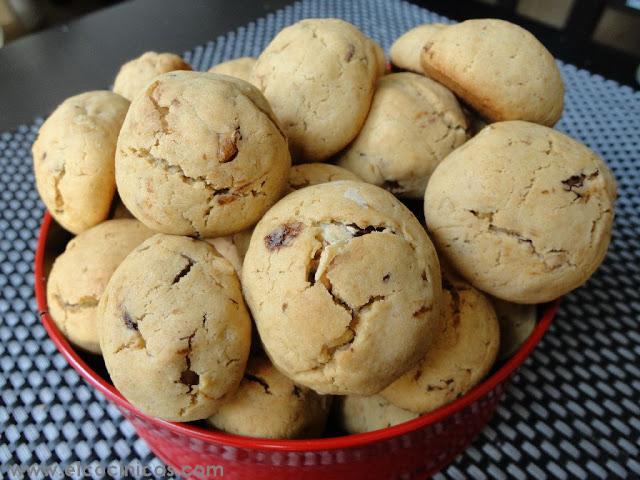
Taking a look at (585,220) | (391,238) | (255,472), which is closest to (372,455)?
(255,472)

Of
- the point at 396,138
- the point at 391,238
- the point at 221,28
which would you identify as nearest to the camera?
the point at 391,238

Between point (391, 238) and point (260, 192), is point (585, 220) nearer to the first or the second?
point (391, 238)

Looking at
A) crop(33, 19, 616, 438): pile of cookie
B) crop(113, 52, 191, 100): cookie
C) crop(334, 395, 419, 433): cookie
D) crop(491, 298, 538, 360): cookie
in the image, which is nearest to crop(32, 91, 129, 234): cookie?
crop(33, 19, 616, 438): pile of cookie

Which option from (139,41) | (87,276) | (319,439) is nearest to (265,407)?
(319,439)

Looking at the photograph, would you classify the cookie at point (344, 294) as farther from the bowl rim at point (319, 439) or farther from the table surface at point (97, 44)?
the table surface at point (97, 44)

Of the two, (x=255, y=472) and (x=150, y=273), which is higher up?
(x=150, y=273)
